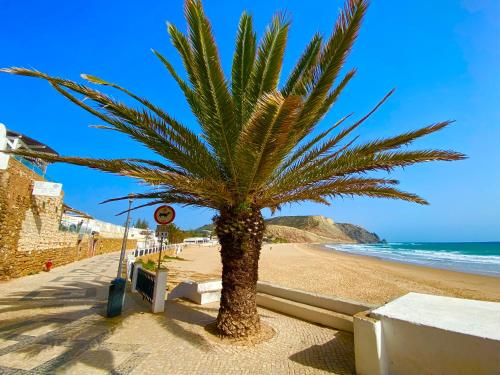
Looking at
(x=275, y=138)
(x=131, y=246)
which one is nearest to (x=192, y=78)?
(x=275, y=138)

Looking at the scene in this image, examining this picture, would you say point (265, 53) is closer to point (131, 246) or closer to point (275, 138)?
point (275, 138)

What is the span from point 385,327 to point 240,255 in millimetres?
2599

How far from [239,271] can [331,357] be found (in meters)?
2.08

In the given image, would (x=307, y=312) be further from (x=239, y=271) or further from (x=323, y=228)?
(x=323, y=228)

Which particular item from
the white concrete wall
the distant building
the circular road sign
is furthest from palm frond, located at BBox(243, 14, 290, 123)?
the white concrete wall

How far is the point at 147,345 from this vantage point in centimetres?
478

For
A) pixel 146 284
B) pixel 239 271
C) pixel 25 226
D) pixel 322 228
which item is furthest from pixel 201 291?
pixel 322 228

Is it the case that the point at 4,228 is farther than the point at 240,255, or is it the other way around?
the point at 4,228

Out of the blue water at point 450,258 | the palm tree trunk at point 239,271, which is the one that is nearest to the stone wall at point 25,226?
the palm tree trunk at point 239,271

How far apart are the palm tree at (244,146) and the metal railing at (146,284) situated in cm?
261

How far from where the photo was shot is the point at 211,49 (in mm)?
4660

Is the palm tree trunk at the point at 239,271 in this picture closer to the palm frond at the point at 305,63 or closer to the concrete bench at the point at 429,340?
the concrete bench at the point at 429,340

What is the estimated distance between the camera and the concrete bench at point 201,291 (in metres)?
7.81

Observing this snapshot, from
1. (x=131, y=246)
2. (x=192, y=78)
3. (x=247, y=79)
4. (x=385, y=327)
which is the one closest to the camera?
(x=385, y=327)
